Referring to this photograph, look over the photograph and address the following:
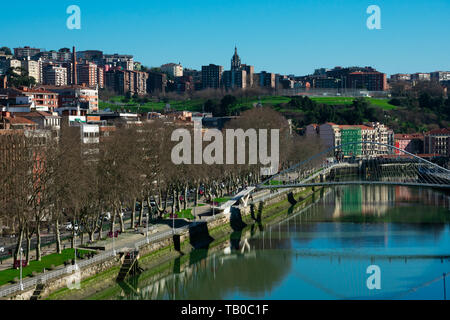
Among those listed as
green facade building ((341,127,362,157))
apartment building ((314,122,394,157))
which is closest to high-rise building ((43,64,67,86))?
apartment building ((314,122,394,157))

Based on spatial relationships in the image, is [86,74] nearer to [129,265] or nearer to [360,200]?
[360,200]

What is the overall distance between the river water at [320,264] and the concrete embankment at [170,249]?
44 centimetres

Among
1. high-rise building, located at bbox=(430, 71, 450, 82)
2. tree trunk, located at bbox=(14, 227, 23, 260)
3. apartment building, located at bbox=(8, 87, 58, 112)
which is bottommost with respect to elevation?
tree trunk, located at bbox=(14, 227, 23, 260)

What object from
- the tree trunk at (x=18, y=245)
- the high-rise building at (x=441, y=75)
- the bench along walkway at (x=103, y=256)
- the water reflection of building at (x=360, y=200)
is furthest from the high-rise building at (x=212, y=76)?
the tree trunk at (x=18, y=245)

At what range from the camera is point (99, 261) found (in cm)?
2486

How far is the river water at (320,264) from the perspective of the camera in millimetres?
25016

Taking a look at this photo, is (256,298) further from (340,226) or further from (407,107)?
(407,107)

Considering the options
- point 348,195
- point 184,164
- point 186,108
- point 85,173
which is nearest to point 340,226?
point 184,164

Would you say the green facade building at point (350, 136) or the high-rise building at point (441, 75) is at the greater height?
the high-rise building at point (441, 75)

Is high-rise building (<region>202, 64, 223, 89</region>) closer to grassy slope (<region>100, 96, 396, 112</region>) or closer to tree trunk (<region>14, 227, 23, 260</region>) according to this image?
grassy slope (<region>100, 96, 396, 112</region>)

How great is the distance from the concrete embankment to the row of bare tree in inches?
72.8

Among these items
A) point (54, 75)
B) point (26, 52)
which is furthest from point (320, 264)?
point (26, 52)

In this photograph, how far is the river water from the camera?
25.0 meters

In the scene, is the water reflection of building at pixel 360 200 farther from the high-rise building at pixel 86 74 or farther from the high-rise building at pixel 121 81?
the high-rise building at pixel 121 81
